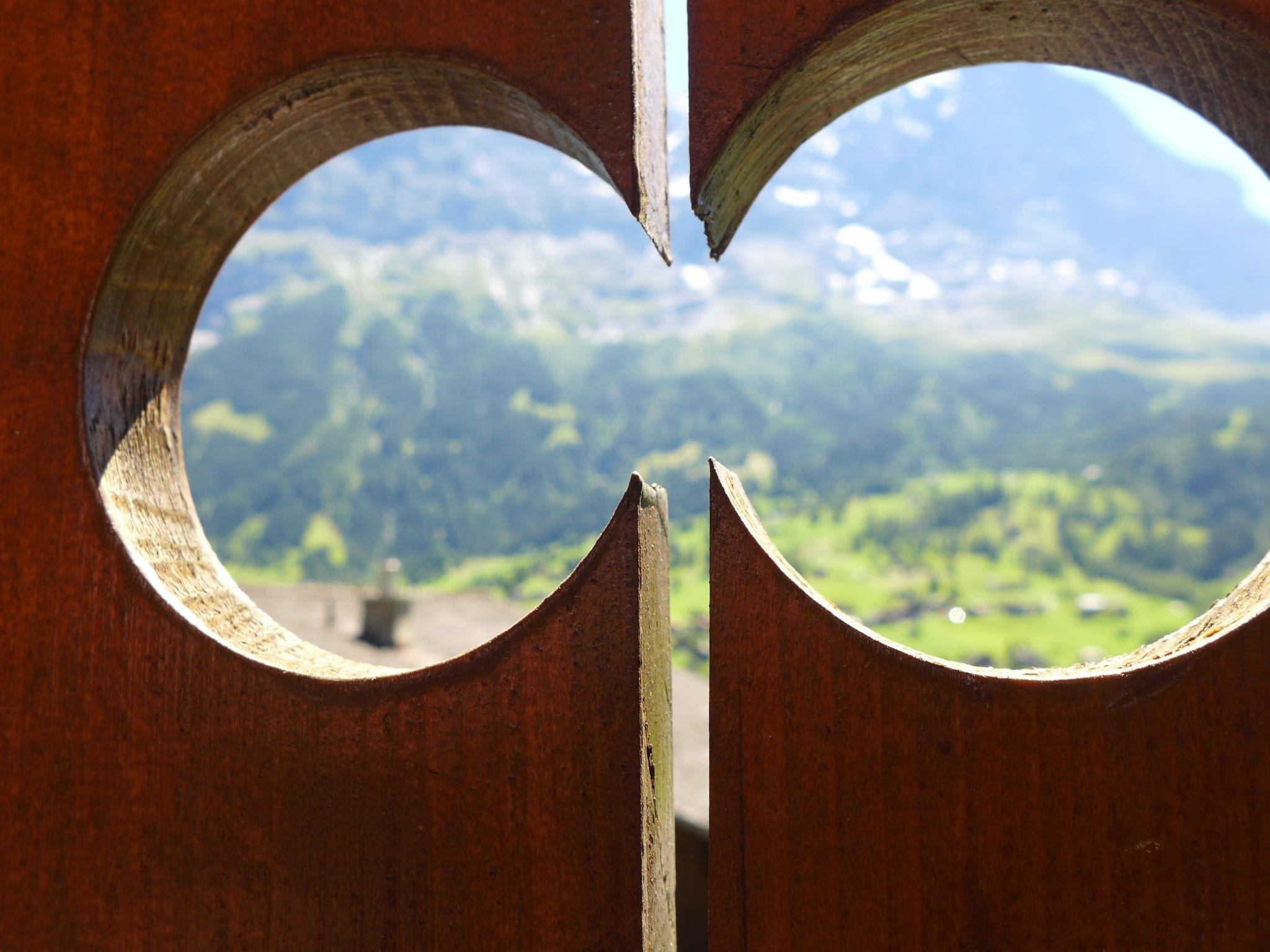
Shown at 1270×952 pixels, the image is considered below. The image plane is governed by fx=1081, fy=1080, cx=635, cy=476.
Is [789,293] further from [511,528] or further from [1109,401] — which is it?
[511,528]

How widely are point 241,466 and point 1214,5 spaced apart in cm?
10798

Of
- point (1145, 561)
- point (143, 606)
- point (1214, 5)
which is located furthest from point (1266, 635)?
point (1145, 561)

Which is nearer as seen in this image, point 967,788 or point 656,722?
point 967,788

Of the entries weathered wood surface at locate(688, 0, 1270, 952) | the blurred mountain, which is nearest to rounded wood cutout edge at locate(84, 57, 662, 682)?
weathered wood surface at locate(688, 0, 1270, 952)

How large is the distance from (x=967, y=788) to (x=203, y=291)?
1.75 meters

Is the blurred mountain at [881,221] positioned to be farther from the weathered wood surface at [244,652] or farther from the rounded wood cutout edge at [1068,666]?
the rounded wood cutout edge at [1068,666]

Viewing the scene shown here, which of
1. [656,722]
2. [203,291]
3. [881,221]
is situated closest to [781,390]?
[881,221]

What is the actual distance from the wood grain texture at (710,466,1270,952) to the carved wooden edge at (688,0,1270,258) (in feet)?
2.06

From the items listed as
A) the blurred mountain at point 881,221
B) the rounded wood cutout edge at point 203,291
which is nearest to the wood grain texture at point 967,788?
the rounded wood cutout edge at point 203,291

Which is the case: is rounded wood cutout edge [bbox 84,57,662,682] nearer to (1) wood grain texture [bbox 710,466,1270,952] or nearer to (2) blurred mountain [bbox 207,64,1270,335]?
(1) wood grain texture [bbox 710,466,1270,952]

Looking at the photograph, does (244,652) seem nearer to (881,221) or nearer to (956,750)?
(956,750)

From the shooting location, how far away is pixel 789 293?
136 metres

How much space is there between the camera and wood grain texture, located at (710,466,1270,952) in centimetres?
158

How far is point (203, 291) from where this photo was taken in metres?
2.24
